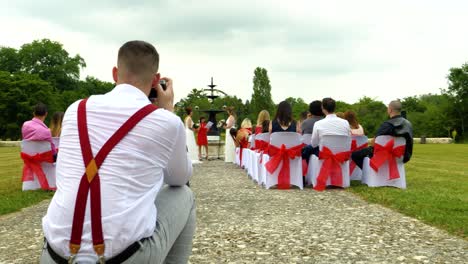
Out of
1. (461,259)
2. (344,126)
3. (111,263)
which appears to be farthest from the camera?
(344,126)

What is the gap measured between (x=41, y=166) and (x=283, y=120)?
513 centimetres

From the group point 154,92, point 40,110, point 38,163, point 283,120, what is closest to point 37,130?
point 40,110

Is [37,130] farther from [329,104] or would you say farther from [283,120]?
[329,104]

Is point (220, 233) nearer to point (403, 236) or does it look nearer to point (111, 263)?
point (403, 236)

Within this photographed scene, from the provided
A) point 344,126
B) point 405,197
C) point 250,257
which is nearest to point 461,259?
point 250,257

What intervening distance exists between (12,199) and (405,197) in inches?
270

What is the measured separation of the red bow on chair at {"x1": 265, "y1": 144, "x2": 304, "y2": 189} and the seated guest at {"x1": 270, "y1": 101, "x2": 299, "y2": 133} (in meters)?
0.87

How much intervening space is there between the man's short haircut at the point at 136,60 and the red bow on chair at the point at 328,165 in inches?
269

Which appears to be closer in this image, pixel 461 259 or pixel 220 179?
pixel 461 259

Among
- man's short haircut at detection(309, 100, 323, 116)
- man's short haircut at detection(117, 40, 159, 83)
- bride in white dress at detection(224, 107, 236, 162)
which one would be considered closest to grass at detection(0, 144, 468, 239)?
man's short haircut at detection(309, 100, 323, 116)

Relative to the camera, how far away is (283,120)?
31.7 ft

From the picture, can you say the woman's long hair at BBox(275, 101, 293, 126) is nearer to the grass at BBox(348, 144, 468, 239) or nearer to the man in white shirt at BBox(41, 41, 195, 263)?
the grass at BBox(348, 144, 468, 239)

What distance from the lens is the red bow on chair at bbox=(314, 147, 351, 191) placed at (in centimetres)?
873

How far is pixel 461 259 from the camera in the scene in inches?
155
